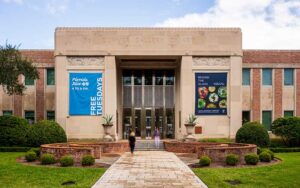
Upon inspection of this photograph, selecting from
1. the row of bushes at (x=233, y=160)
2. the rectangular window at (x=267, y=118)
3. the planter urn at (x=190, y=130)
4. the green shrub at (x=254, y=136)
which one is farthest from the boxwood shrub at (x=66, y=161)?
the rectangular window at (x=267, y=118)

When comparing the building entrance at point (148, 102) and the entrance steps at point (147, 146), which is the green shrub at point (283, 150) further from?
the building entrance at point (148, 102)

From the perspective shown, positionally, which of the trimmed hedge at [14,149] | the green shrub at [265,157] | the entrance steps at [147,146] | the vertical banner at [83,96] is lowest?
the entrance steps at [147,146]

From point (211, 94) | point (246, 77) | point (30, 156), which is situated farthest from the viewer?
point (246, 77)

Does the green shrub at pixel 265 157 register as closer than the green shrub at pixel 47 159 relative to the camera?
No

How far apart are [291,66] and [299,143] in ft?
28.3

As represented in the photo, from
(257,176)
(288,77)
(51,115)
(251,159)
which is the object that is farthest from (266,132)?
(51,115)

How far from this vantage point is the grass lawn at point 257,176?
15523mm

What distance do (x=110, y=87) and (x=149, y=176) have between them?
19.4m

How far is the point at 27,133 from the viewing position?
3066 centimetres

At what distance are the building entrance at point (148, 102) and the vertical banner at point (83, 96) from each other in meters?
5.40

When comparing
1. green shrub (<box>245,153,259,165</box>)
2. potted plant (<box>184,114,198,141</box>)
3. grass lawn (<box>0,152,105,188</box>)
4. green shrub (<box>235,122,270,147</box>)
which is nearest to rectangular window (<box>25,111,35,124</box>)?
potted plant (<box>184,114,198,141</box>)

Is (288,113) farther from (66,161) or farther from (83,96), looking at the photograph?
(66,161)

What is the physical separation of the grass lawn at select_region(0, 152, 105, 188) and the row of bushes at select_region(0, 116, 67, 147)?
29.4 ft

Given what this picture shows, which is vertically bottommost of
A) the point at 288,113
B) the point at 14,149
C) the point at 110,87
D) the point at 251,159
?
the point at 14,149
